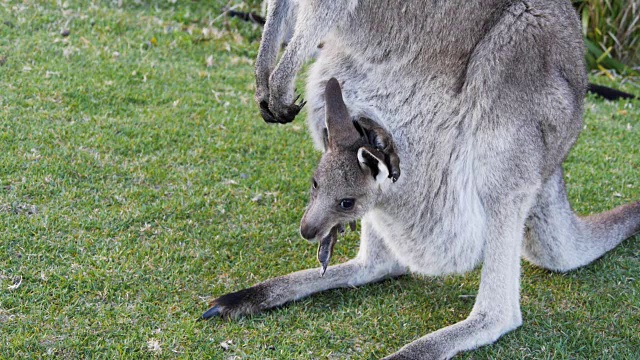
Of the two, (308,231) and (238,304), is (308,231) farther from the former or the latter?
(238,304)

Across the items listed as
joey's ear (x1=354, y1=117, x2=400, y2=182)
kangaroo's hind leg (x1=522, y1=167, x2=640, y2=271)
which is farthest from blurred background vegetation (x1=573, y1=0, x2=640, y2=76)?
joey's ear (x1=354, y1=117, x2=400, y2=182)

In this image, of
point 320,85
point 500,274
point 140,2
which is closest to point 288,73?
point 320,85

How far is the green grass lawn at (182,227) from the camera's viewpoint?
315 cm

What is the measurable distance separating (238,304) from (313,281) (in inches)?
15.2

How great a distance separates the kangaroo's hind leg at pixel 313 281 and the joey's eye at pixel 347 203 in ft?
1.13

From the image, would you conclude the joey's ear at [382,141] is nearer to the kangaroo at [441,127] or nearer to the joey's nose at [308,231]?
the kangaroo at [441,127]

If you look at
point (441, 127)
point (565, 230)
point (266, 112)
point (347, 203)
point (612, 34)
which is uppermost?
point (441, 127)

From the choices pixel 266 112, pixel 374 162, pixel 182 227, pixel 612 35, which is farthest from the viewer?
pixel 612 35

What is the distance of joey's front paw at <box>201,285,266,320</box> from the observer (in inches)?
126

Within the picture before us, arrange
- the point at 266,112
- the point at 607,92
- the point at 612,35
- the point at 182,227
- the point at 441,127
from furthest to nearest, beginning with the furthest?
the point at 612,35 < the point at 607,92 < the point at 182,227 < the point at 266,112 < the point at 441,127

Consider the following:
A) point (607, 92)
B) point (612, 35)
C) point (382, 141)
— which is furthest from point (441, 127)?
point (612, 35)

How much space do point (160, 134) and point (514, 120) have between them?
2.28m

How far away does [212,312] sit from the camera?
3211mm

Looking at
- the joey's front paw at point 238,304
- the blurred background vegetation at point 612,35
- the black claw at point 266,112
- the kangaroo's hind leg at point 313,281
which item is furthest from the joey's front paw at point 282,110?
the blurred background vegetation at point 612,35
